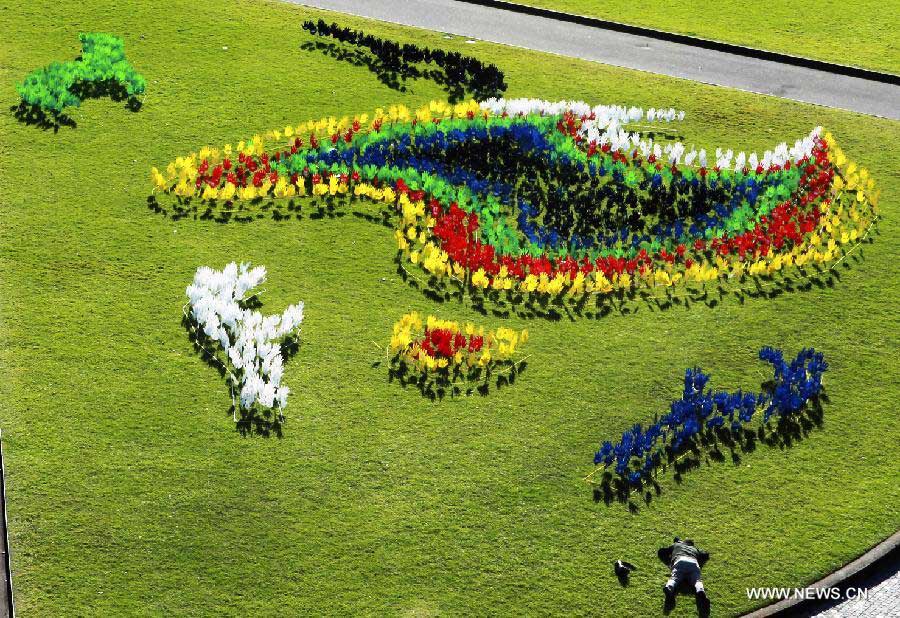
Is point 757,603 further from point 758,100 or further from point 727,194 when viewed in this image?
point 758,100

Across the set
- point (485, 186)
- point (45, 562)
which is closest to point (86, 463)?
point (45, 562)

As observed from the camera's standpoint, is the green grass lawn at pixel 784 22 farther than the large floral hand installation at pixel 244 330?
Yes

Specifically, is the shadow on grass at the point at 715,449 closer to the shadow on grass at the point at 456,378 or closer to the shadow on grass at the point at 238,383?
the shadow on grass at the point at 456,378

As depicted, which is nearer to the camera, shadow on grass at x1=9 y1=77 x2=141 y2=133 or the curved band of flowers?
Answer: the curved band of flowers

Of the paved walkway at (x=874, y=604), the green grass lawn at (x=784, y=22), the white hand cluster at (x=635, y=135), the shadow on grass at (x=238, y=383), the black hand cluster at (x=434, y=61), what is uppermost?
the green grass lawn at (x=784, y=22)

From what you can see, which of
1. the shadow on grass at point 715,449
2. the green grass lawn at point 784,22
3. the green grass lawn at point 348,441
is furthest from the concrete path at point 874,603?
the green grass lawn at point 784,22

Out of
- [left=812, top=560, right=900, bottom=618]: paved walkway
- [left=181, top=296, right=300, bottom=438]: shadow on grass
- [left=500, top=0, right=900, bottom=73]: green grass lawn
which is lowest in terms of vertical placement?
[left=812, top=560, right=900, bottom=618]: paved walkway

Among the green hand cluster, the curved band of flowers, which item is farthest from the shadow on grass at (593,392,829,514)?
the green hand cluster

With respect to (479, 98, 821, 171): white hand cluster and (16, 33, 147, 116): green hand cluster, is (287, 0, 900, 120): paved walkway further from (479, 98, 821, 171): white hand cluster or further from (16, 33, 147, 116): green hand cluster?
(16, 33, 147, 116): green hand cluster
